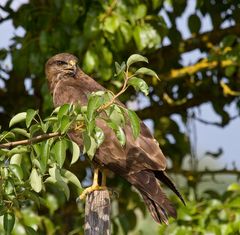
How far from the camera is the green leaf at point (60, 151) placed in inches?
145

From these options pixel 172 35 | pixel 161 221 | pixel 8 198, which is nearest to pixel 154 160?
pixel 161 221

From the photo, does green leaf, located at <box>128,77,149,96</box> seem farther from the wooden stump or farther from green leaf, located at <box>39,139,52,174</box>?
the wooden stump

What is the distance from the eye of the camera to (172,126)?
791 cm

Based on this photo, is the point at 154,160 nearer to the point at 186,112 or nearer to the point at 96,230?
the point at 96,230

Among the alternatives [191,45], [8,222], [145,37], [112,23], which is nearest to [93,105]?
[8,222]

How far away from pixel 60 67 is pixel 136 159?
1.45 m

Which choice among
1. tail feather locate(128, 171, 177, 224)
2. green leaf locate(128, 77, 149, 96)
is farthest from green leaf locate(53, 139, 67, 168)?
tail feather locate(128, 171, 177, 224)

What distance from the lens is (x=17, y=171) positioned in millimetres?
3811

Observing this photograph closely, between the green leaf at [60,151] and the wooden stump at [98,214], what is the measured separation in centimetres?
60

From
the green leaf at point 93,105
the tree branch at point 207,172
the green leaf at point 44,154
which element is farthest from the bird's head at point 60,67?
the green leaf at point 93,105

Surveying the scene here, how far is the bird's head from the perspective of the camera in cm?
636

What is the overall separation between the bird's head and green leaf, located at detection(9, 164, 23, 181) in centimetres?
259

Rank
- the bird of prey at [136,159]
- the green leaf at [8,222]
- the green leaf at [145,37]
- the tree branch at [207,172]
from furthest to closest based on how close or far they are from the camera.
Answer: the tree branch at [207,172]
the green leaf at [145,37]
the bird of prey at [136,159]
the green leaf at [8,222]

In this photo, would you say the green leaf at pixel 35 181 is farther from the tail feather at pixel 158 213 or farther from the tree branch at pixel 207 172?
the tree branch at pixel 207 172
